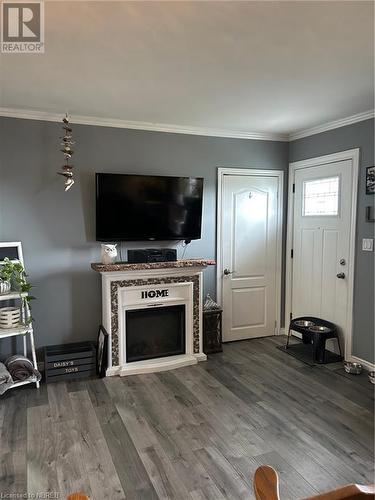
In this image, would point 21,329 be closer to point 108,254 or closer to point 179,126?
point 108,254

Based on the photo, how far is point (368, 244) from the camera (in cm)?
356

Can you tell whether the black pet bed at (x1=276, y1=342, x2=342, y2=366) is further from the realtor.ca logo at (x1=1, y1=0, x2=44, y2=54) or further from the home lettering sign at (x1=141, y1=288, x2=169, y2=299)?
the realtor.ca logo at (x1=1, y1=0, x2=44, y2=54)

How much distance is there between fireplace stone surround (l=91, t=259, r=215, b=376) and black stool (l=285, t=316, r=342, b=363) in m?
1.13

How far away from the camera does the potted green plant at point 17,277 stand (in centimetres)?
314

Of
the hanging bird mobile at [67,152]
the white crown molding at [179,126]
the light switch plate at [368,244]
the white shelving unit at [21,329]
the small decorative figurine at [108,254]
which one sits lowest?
the white shelving unit at [21,329]

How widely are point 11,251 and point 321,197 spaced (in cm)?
325

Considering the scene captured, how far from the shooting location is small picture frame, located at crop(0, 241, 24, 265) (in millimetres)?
3315

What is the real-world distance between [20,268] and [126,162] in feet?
4.91

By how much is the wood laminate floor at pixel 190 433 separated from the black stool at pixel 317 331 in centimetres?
19

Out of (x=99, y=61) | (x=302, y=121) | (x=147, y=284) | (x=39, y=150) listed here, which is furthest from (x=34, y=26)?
(x=302, y=121)

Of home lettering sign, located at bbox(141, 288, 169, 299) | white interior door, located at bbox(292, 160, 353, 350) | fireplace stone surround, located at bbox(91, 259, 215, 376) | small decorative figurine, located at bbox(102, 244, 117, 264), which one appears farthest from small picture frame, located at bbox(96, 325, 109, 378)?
white interior door, located at bbox(292, 160, 353, 350)

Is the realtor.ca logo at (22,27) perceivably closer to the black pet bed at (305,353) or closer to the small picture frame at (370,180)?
the small picture frame at (370,180)

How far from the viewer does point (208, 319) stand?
4.10m

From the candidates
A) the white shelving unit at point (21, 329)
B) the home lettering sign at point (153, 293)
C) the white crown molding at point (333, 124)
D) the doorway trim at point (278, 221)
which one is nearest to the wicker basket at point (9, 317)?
the white shelving unit at point (21, 329)
